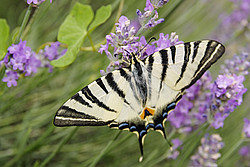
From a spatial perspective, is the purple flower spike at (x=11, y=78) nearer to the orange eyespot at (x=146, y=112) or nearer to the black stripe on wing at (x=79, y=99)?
the black stripe on wing at (x=79, y=99)

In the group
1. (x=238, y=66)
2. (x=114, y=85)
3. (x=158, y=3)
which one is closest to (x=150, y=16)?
(x=158, y=3)

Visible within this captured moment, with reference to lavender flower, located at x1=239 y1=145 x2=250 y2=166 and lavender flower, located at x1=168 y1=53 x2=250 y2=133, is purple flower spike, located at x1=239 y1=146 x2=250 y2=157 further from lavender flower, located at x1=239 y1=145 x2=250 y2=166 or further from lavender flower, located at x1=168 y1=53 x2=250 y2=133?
lavender flower, located at x1=168 y1=53 x2=250 y2=133

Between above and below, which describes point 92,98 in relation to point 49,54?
below

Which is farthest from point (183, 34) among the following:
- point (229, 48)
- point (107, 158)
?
point (107, 158)

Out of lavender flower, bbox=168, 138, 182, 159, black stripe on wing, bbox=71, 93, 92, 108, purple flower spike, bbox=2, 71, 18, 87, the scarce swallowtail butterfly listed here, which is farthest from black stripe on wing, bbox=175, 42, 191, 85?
purple flower spike, bbox=2, 71, 18, 87

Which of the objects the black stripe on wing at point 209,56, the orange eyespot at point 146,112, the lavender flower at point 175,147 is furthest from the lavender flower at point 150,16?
the lavender flower at point 175,147

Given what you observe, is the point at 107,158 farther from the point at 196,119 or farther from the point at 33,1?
the point at 33,1

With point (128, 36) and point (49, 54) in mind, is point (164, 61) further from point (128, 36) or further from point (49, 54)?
point (49, 54)

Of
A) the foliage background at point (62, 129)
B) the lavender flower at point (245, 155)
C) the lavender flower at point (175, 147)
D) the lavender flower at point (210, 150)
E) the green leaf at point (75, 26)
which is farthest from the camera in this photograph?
the lavender flower at point (245, 155)
